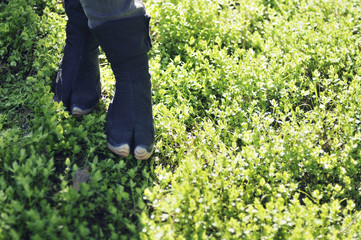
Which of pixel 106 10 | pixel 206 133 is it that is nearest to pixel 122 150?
pixel 206 133

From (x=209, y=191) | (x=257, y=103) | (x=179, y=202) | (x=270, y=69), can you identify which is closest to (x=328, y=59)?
(x=270, y=69)

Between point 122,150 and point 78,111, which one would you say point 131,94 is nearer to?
point 122,150

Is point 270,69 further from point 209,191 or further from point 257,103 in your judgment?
point 209,191

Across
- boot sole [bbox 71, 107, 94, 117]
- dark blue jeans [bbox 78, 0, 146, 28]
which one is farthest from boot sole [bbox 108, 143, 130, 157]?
dark blue jeans [bbox 78, 0, 146, 28]

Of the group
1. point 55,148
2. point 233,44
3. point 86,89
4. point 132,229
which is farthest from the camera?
point 233,44

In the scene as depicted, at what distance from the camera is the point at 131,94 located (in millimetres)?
2645

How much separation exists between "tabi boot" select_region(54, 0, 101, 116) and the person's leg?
0.24m

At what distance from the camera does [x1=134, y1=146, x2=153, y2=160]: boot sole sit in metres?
2.63

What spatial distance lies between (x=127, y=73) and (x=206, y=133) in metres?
0.73

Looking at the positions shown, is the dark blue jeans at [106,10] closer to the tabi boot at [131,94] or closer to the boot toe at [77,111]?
the tabi boot at [131,94]

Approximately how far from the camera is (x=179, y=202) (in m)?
2.30

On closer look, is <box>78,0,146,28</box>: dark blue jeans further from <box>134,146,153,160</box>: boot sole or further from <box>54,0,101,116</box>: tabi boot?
Answer: <box>134,146,153,160</box>: boot sole

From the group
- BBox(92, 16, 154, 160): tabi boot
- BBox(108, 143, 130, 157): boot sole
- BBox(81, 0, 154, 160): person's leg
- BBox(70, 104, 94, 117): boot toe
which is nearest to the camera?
BBox(81, 0, 154, 160): person's leg

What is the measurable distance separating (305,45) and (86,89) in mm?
1963
